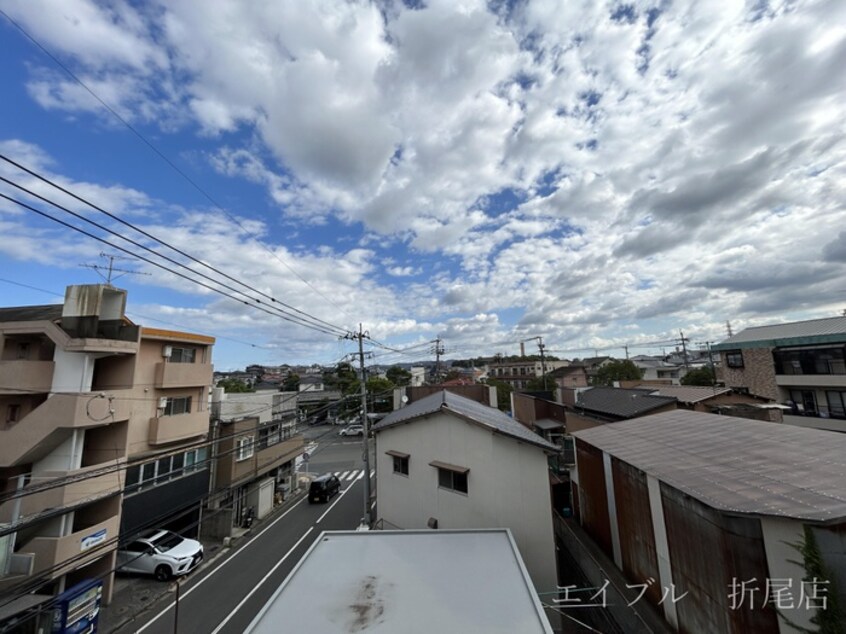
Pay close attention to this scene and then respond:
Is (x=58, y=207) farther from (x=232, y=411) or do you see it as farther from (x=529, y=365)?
(x=529, y=365)

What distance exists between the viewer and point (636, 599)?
7828 mm

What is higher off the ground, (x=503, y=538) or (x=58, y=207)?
(x=58, y=207)

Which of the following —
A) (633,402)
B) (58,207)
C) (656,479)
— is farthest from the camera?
(633,402)

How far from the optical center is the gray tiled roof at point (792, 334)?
2215cm

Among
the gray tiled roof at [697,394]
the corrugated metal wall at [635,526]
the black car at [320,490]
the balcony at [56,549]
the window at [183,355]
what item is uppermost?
the window at [183,355]

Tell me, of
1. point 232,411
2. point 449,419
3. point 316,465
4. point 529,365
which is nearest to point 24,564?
point 232,411

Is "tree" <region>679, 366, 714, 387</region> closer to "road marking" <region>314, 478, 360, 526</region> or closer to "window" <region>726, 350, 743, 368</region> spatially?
"window" <region>726, 350, 743, 368</region>

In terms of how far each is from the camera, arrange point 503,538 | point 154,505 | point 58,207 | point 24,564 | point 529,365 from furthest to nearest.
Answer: point 529,365
point 154,505
point 24,564
point 503,538
point 58,207

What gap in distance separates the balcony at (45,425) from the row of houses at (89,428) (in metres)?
0.03

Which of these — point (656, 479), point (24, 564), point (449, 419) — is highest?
point (449, 419)

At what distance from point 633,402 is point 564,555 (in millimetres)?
9939

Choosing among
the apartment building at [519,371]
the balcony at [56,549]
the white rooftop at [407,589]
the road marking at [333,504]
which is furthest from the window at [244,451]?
the apartment building at [519,371]

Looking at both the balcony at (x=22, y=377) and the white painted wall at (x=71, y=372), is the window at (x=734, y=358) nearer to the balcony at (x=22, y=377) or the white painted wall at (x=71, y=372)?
the white painted wall at (x=71, y=372)

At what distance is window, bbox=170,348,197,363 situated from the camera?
52.6 ft
